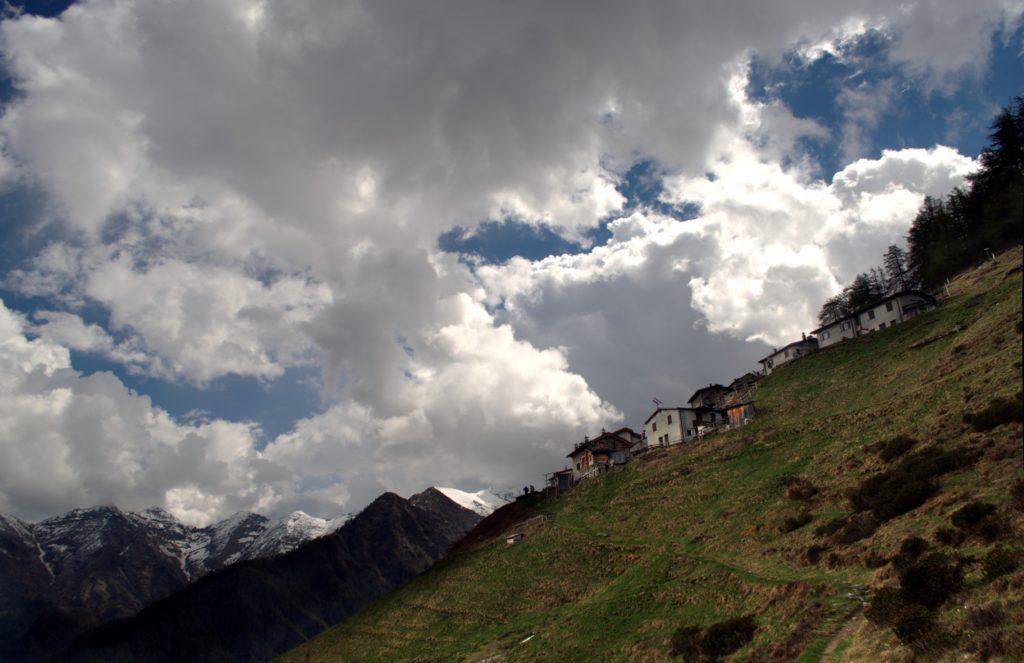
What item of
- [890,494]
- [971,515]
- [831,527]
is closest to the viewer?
[971,515]

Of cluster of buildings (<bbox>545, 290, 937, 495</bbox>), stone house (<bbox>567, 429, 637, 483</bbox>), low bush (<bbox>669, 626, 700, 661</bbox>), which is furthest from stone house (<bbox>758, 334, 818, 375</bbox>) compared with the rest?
low bush (<bbox>669, 626, 700, 661</bbox>)

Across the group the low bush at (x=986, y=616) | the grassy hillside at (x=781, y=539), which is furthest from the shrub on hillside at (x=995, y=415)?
the low bush at (x=986, y=616)

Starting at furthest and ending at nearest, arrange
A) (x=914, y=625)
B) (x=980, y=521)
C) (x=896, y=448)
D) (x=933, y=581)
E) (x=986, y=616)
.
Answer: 1. (x=896, y=448)
2. (x=980, y=521)
3. (x=933, y=581)
4. (x=914, y=625)
5. (x=986, y=616)

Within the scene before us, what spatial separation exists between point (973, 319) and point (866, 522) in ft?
163

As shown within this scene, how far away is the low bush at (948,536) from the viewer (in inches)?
1088

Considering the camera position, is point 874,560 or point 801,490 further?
point 801,490

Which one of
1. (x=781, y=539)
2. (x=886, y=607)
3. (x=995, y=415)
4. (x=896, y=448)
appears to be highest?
(x=995, y=415)

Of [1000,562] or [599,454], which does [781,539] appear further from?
[599,454]

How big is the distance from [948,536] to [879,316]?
88975 millimetres

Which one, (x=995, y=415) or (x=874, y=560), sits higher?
(x=995, y=415)

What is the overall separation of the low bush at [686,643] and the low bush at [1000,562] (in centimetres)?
1490

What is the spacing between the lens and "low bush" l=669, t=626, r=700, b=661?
33.0 m

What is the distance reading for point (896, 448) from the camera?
46094 mm

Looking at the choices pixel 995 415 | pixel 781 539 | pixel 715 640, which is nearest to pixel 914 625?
pixel 715 640
